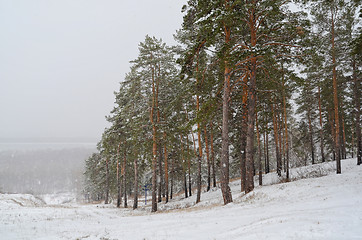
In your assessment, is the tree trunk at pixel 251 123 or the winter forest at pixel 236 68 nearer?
the winter forest at pixel 236 68

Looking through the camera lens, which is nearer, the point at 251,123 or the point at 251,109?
the point at 251,123

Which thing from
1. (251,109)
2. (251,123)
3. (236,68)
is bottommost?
(251,123)

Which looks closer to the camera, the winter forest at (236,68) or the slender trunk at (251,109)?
the winter forest at (236,68)

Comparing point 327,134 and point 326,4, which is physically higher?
point 326,4

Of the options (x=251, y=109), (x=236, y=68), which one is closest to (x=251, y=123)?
(x=251, y=109)

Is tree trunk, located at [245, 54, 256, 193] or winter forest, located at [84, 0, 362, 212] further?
tree trunk, located at [245, 54, 256, 193]

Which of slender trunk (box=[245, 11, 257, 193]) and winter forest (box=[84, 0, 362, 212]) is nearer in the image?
winter forest (box=[84, 0, 362, 212])

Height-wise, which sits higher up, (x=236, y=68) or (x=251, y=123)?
(x=236, y=68)

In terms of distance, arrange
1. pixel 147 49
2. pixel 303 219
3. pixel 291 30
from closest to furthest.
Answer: pixel 303 219
pixel 291 30
pixel 147 49

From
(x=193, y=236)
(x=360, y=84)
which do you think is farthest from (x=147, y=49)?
(x=360, y=84)

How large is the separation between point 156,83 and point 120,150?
36.4 ft

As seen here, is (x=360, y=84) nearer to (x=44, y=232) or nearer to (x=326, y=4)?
(x=326, y=4)

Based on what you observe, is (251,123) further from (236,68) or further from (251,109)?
(236,68)

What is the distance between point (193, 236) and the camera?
525 cm
